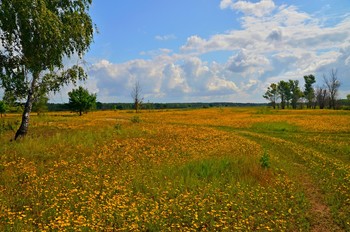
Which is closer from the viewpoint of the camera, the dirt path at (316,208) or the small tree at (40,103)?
the dirt path at (316,208)

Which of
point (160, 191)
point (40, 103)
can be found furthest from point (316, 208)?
point (40, 103)

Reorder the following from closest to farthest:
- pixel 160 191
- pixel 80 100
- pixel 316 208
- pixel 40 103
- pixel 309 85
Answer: pixel 316 208, pixel 160 191, pixel 40 103, pixel 80 100, pixel 309 85

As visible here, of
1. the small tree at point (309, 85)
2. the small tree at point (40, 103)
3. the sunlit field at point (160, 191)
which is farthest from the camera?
the small tree at point (309, 85)

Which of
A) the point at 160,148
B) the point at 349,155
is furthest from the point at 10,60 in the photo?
the point at 349,155

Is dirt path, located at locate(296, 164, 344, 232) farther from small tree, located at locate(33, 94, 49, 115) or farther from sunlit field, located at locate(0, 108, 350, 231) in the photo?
small tree, located at locate(33, 94, 49, 115)

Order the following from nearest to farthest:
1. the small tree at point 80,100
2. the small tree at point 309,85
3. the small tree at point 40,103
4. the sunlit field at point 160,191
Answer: the sunlit field at point 160,191, the small tree at point 40,103, the small tree at point 80,100, the small tree at point 309,85

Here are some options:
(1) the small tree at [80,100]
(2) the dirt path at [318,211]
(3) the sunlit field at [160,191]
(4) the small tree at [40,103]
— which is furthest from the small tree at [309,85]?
(2) the dirt path at [318,211]

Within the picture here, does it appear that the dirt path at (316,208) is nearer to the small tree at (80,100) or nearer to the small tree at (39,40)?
the small tree at (39,40)

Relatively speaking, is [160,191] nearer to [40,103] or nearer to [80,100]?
[40,103]

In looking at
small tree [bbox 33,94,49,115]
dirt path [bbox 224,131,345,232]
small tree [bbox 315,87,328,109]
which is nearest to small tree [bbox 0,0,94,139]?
small tree [bbox 33,94,49,115]

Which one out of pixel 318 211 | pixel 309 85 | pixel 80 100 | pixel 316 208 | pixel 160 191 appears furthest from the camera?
pixel 309 85

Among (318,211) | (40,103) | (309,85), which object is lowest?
(318,211)

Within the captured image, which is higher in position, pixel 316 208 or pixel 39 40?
pixel 39 40

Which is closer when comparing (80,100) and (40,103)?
(40,103)
